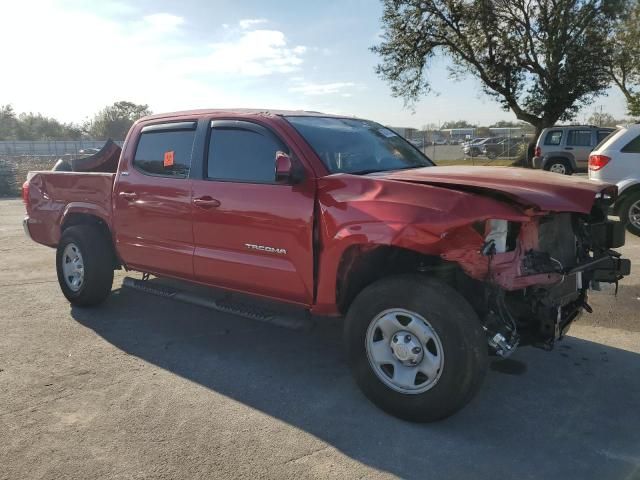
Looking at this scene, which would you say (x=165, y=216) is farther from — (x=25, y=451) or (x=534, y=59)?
(x=534, y=59)

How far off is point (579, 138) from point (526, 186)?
17.2 m

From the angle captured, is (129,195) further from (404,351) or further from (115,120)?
(115,120)

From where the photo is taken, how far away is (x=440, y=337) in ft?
10.4

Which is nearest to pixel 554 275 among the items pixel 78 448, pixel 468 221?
pixel 468 221

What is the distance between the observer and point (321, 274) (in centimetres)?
373

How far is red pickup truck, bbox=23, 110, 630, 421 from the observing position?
3.18 m

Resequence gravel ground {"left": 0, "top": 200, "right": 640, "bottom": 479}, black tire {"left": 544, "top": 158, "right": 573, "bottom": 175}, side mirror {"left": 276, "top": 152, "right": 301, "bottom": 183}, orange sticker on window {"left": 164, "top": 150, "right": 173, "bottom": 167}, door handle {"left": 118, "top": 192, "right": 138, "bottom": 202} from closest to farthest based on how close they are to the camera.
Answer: gravel ground {"left": 0, "top": 200, "right": 640, "bottom": 479} → side mirror {"left": 276, "top": 152, "right": 301, "bottom": 183} → orange sticker on window {"left": 164, "top": 150, "right": 173, "bottom": 167} → door handle {"left": 118, "top": 192, "right": 138, "bottom": 202} → black tire {"left": 544, "top": 158, "right": 573, "bottom": 175}

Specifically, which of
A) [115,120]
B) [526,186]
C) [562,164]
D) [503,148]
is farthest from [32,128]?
[526,186]

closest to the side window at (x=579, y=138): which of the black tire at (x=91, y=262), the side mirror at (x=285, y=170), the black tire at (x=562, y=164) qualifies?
the black tire at (x=562, y=164)

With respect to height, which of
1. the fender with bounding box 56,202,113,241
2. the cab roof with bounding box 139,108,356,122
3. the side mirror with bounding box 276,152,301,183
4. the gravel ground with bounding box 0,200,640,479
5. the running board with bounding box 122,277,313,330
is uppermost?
the cab roof with bounding box 139,108,356,122

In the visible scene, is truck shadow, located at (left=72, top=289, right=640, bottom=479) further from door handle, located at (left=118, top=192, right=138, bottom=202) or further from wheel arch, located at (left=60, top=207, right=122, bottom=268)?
door handle, located at (left=118, top=192, right=138, bottom=202)

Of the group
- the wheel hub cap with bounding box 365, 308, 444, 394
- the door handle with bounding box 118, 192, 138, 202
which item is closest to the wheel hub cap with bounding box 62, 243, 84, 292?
the door handle with bounding box 118, 192, 138, 202

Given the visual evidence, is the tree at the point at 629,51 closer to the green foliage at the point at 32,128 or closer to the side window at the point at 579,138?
the side window at the point at 579,138

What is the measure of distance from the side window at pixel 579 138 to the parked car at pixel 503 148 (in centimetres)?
1481
